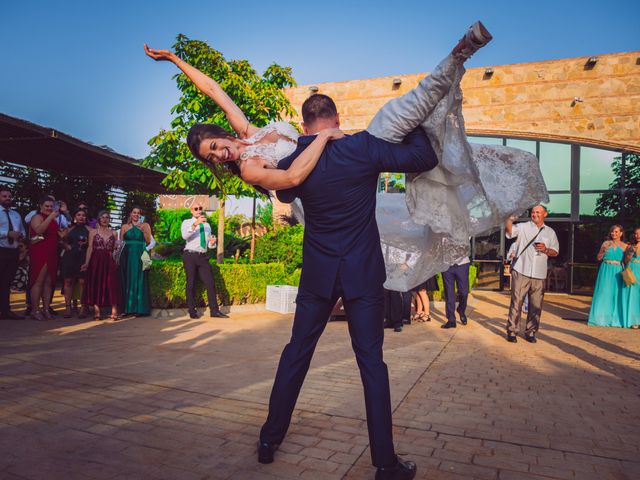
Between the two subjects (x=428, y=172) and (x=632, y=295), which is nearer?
(x=428, y=172)

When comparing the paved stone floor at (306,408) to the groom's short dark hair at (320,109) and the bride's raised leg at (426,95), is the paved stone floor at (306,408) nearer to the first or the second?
the bride's raised leg at (426,95)

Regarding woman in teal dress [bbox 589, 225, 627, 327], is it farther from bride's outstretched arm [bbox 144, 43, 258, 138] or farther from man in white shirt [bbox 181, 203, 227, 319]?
bride's outstretched arm [bbox 144, 43, 258, 138]

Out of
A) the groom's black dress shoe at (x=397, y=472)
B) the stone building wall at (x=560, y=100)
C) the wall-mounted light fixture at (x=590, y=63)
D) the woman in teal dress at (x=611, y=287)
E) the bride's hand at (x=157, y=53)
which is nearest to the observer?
the groom's black dress shoe at (x=397, y=472)

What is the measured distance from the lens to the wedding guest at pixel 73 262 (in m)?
8.28

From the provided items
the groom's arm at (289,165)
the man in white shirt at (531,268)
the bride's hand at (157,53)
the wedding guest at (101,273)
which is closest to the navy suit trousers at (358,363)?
the groom's arm at (289,165)

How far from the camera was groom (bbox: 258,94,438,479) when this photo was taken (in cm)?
242

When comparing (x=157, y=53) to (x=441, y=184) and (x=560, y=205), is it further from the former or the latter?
(x=560, y=205)

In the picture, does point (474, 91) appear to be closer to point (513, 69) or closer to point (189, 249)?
point (513, 69)

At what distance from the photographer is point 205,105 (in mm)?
9312

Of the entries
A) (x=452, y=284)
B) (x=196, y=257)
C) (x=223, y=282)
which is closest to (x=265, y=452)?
(x=196, y=257)

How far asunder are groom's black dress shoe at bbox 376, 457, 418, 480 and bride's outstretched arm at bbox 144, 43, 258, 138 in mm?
1990

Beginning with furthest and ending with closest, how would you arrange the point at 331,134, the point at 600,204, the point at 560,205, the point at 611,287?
the point at 560,205 → the point at 600,204 → the point at 611,287 → the point at 331,134

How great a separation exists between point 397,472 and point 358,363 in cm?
57

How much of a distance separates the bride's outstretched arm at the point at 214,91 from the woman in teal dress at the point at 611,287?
28.2ft
